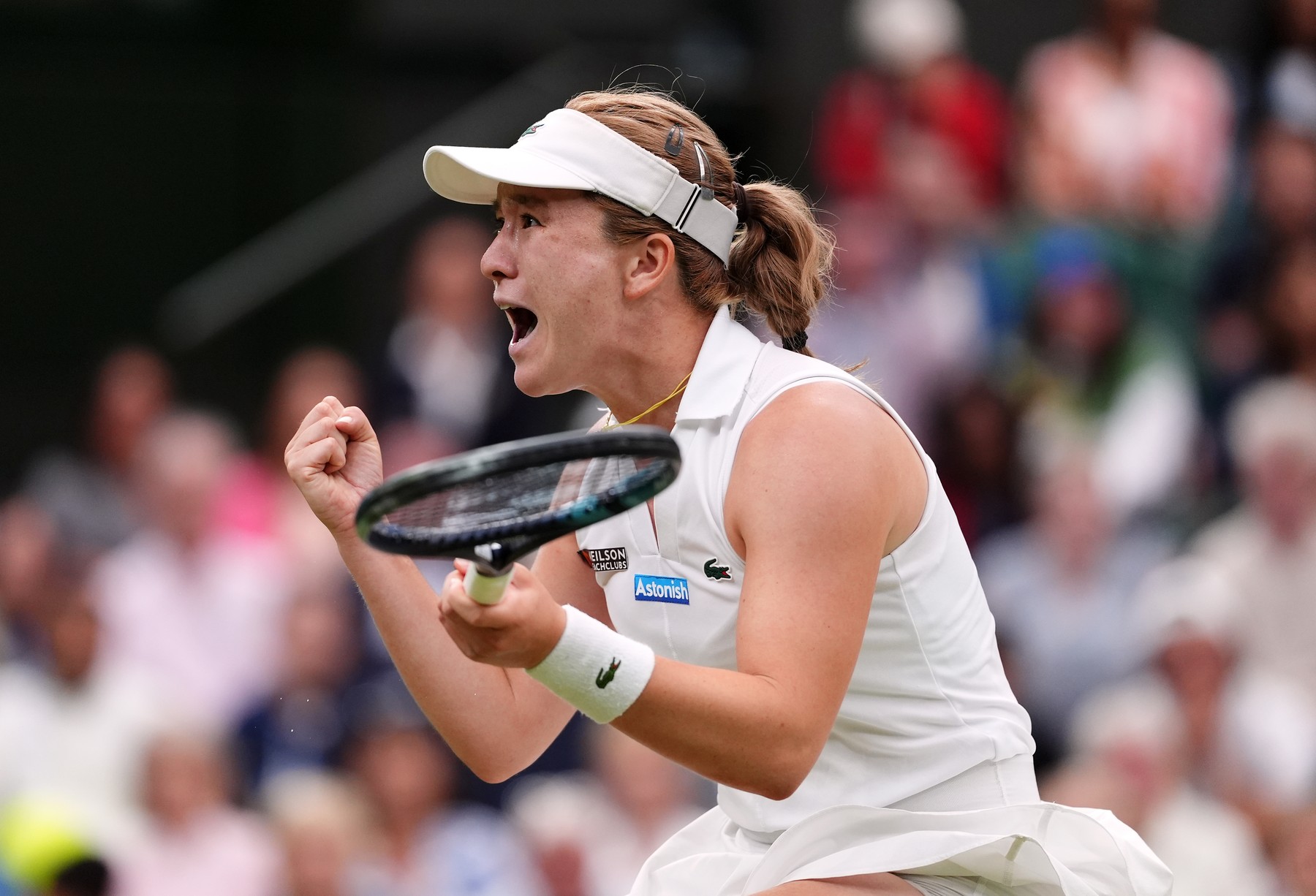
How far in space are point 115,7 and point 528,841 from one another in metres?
4.80

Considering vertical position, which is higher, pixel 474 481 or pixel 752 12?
pixel 474 481

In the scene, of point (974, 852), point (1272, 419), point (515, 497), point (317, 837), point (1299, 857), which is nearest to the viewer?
point (515, 497)

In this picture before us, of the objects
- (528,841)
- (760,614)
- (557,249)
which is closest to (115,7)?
(528,841)

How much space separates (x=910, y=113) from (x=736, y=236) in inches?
195

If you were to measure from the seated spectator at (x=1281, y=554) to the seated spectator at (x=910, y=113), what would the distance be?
1817 millimetres

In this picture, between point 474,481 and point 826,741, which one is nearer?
point 474,481

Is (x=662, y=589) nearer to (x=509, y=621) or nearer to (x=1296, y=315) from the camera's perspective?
(x=509, y=621)

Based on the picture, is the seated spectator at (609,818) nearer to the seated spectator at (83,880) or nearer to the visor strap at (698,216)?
the seated spectator at (83,880)

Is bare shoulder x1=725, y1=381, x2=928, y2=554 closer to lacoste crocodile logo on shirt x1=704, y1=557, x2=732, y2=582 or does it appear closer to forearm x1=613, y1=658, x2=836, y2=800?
lacoste crocodile logo on shirt x1=704, y1=557, x2=732, y2=582

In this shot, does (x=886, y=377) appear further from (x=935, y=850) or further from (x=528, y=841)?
(x=935, y=850)

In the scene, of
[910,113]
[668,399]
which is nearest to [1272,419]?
[910,113]

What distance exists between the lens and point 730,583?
281 cm

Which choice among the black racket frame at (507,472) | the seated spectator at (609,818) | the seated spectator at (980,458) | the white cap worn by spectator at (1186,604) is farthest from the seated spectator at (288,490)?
the black racket frame at (507,472)

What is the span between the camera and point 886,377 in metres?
7.18
